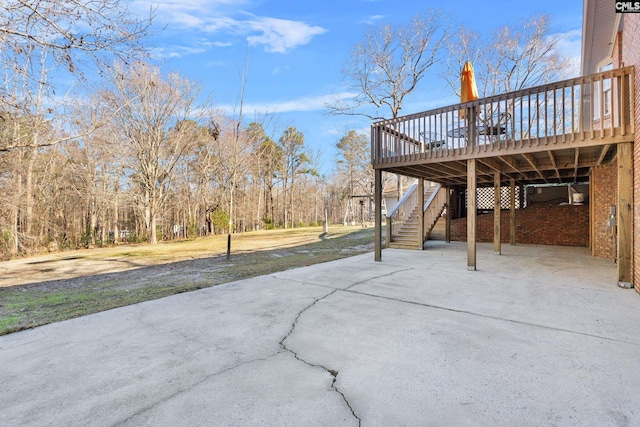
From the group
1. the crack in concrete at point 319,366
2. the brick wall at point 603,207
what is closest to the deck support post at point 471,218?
the brick wall at point 603,207

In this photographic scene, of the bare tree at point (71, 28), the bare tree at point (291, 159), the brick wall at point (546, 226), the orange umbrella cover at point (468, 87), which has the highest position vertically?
the bare tree at point (291, 159)

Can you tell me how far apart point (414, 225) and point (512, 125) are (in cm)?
532

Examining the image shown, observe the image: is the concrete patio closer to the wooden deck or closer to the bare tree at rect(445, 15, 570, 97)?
the wooden deck

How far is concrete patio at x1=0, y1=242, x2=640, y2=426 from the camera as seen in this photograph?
5.87ft

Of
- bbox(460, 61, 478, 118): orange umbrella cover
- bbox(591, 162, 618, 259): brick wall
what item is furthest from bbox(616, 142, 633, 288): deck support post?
bbox(460, 61, 478, 118): orange umbrella cover

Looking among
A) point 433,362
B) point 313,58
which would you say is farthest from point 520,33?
point 433,362

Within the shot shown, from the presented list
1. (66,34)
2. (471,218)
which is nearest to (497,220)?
(471,218)

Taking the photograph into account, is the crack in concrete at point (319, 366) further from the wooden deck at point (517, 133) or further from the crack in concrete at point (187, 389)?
the wooden deck at point (517, 133)

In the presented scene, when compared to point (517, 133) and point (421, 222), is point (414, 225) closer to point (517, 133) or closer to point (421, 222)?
point (421, 222)

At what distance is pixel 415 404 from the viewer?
1.85 metres

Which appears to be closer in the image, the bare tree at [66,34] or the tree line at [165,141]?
the bare tree at [66,34]

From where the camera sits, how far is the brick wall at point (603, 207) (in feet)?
23.7

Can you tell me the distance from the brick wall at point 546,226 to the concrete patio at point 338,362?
720cm

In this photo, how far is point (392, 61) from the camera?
54.3ft
